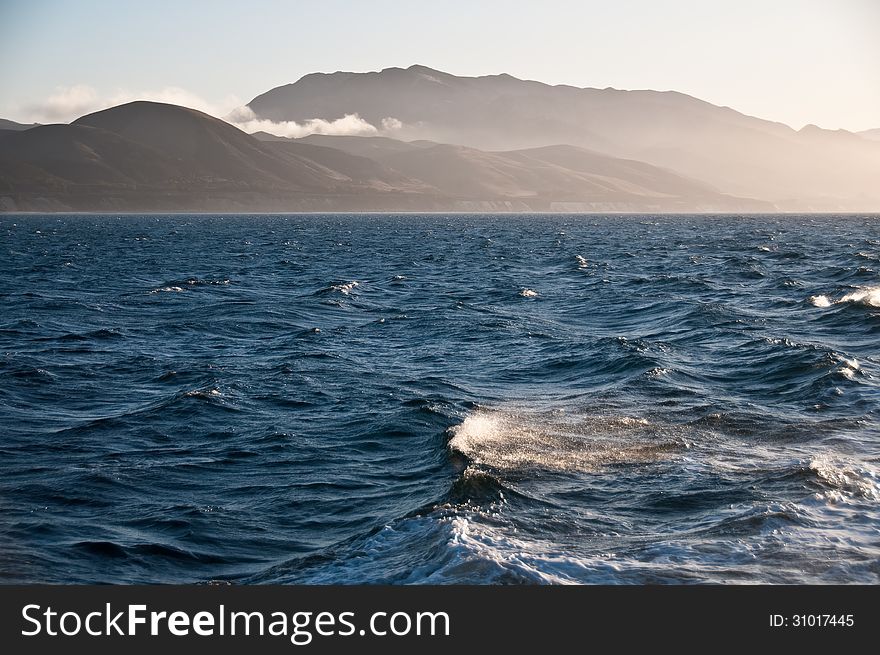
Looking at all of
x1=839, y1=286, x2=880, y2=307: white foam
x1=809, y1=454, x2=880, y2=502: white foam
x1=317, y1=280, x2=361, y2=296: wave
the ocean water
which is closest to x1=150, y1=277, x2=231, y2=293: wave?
x1=317, y1=280, x2=361, y2=296: wave

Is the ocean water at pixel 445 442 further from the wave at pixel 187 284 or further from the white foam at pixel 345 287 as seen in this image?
the wave at pixel 187 284

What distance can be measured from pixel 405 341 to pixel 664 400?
43.4 ft

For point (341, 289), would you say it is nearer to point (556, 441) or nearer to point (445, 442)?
point (445, 442)

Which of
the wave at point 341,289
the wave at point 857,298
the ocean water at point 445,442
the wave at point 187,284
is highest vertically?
the wave at point 857,298

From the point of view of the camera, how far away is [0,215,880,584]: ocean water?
13219 mm

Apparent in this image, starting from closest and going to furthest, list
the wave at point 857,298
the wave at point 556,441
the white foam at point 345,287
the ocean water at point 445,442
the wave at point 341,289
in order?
the ocean water at point 445,442, the wave at point 556,441, the wave at point 857,298, the wave at point 341,289, the white foam at point 345,287

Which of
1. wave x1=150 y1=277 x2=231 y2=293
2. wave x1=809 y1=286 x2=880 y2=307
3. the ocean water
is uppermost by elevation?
wave x1=809 y1=286 x2=880 y2=307

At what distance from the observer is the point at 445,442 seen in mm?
19047

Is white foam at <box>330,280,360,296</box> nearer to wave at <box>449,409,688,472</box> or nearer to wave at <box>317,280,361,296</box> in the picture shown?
wave at <box>317,280,361,296</box>

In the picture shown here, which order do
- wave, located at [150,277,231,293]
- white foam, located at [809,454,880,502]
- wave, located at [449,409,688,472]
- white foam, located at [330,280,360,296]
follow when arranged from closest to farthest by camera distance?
white foam, located at [809,454,880,502], wave, located at [449,409,688,472], white foam, located at [330,280,360,296], wave, located at [150,277,231,293]

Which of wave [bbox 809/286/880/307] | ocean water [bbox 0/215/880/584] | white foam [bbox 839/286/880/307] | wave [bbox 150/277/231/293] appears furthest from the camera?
wave [bbox 150/277/231/293]

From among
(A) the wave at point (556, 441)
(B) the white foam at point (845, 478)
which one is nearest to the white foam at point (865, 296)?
(A) the wave at point (556, 441)

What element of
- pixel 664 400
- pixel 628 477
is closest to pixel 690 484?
pixel 628 477

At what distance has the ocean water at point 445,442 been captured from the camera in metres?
13.2
